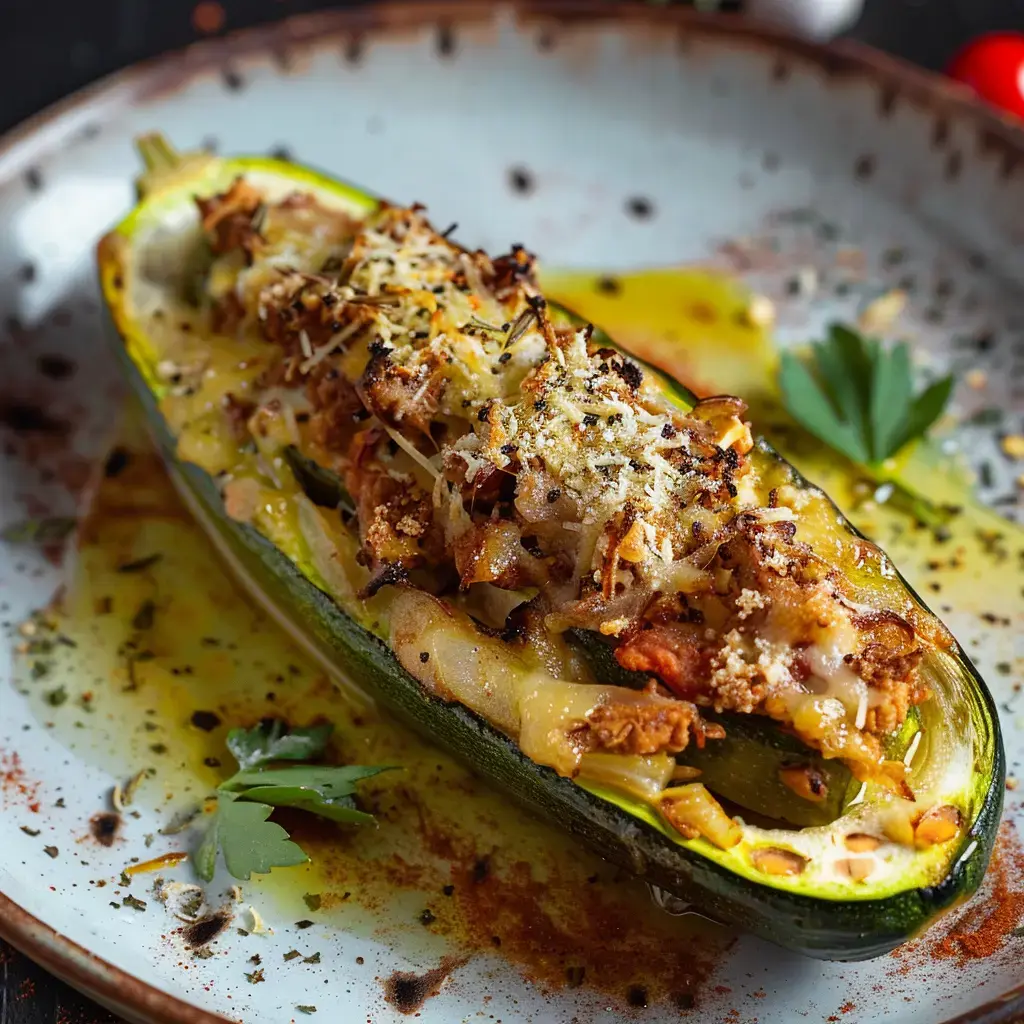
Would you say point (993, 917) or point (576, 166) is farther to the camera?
point (576, 166)

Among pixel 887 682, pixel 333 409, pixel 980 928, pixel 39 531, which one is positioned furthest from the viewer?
pixel 39 531

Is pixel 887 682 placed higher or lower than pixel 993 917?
higher

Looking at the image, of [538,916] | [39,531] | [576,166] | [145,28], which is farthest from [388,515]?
[145,28]

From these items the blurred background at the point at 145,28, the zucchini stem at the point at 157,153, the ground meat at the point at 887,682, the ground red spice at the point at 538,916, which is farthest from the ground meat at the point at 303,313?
the blurred background at the point at 145,28

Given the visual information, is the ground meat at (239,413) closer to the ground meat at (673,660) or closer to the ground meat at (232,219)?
the ground meat at (232,219)

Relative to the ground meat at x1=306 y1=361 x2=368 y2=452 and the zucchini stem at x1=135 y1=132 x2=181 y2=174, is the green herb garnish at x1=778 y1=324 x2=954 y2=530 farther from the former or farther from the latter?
the zucchini stem at x1=135 y1=132 x2=181 y2=174

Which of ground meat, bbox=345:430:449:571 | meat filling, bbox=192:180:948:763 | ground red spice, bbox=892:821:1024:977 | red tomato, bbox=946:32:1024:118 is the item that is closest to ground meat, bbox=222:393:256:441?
meat filling, bbox=192:180:948:763

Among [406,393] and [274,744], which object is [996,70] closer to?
[406,393]
